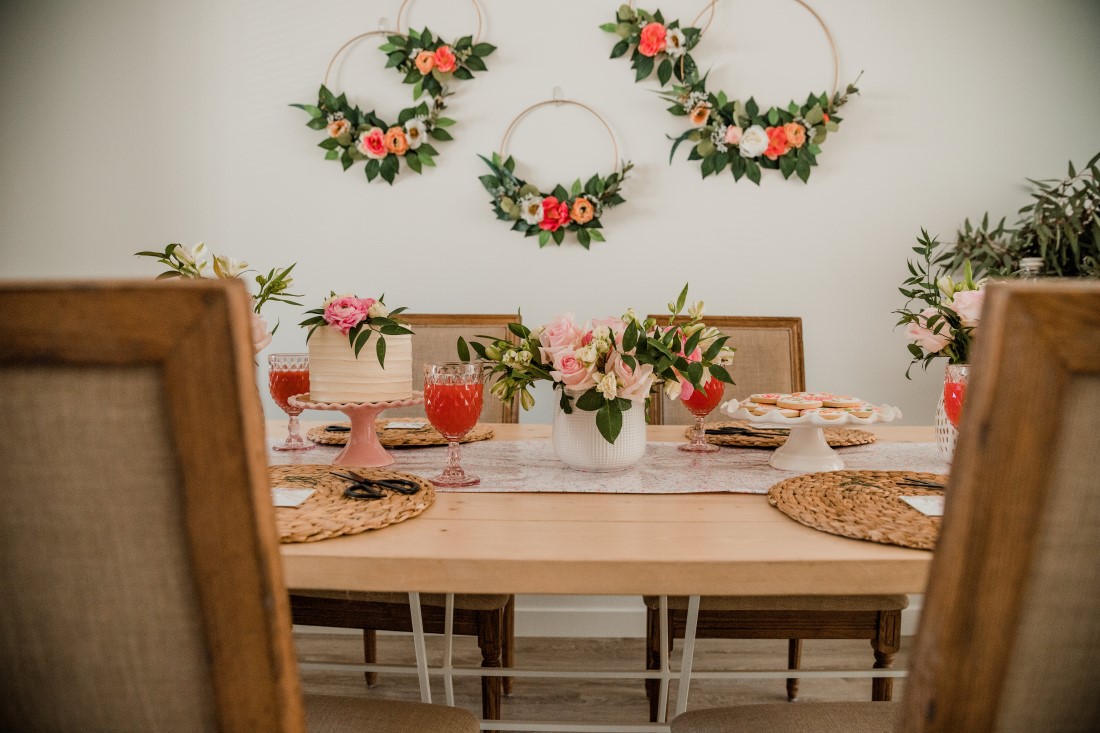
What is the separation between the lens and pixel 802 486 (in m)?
1.19

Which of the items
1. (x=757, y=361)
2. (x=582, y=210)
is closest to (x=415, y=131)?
(x=582, y=210)

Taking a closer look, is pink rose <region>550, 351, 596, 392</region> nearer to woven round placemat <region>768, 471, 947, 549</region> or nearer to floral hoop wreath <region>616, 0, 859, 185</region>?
woven round placemat <region>768, 471, 947, 549</region>

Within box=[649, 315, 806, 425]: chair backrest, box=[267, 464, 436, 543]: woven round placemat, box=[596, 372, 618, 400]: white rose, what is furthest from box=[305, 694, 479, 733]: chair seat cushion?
box=[649, 315, 806, 425]: chair backrest

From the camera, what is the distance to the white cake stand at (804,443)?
4.29ft

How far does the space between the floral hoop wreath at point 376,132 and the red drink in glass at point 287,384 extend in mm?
1251

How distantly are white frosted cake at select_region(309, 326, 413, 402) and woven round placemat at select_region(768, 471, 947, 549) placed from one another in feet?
2.27

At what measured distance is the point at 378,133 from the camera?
254 cm

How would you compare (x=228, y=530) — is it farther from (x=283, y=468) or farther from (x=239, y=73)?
(x=239, y=73)

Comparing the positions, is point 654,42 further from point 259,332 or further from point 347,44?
Answer: point 259,332

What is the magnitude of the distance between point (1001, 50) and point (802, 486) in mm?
2215

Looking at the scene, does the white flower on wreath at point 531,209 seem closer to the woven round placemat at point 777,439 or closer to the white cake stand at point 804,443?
the woven round placemat at point 777,439

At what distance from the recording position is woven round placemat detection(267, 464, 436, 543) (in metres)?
0.94

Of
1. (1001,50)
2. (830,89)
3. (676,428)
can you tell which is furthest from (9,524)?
(1001,50)

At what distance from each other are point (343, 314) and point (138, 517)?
78 cm
